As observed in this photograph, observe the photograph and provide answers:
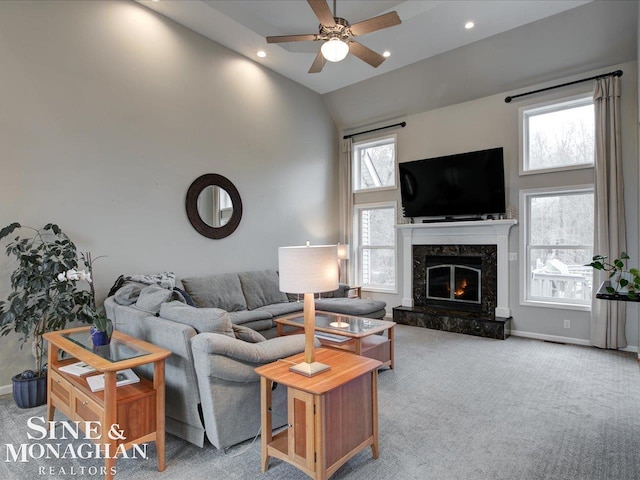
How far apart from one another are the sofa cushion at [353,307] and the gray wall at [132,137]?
1311mm

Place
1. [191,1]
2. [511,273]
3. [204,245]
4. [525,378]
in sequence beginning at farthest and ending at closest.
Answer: [511,273], [204,245], [191,1], [525,378]

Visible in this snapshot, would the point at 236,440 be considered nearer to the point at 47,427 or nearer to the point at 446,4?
the point at 47,427

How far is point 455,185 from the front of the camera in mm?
5855

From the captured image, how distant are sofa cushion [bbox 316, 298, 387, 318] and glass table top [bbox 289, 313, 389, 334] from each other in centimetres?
55

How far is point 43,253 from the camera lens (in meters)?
3.54

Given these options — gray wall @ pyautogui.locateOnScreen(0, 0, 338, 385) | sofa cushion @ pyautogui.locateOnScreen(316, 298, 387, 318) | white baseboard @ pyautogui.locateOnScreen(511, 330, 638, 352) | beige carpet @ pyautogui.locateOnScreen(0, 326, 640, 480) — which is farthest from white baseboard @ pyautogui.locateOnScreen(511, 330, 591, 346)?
gray wall @ pyautogui.locateOnScreen(0, 0, 338, 385)

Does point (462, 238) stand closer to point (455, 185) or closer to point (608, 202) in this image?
point (455, 185)

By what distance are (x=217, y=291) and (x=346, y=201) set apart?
10.9 ft

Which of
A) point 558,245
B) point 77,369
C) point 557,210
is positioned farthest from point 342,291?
point 77,369

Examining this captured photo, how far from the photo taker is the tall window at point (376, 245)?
6.88m

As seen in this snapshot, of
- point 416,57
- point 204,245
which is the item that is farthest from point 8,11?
point 416,57

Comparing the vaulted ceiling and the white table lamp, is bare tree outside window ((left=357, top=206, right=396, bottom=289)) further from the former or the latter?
the white table lamp

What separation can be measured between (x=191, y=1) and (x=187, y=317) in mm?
3740

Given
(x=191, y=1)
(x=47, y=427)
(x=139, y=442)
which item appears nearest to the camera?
(x=139, y=442)
